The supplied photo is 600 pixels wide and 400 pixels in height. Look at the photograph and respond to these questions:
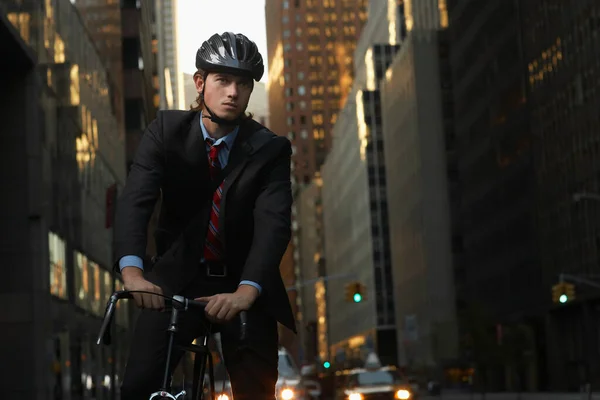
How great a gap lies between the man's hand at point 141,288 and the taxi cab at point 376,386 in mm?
30287

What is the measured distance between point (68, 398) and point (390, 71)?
338 feet

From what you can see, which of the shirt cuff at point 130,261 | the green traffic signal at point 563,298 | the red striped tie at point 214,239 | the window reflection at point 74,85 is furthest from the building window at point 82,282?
the shirt cuff at point 130,261

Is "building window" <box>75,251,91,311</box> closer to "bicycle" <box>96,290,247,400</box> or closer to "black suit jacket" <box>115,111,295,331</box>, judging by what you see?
"black suit jacket" <box>115,111,295,331</box>

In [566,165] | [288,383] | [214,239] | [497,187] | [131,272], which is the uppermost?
[497,187]

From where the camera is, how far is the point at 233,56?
4895 millimetres

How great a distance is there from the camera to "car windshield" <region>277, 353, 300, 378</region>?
2966 centimetres

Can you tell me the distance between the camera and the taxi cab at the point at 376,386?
34812mm

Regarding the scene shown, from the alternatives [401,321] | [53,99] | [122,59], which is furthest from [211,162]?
[401,321]

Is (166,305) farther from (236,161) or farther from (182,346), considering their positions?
(236,161)

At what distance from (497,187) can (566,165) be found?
19.6 meters

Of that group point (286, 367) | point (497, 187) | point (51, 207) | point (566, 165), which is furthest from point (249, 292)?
point (497, 187)

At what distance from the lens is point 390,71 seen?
140 meters

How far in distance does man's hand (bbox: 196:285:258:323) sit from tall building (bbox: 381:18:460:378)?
354ft

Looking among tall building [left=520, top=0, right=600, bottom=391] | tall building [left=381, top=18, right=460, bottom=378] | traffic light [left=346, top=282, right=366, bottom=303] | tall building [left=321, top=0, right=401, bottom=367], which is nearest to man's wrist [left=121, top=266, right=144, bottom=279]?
traffic light [left=346, top=282, right=366, bottom=303]
